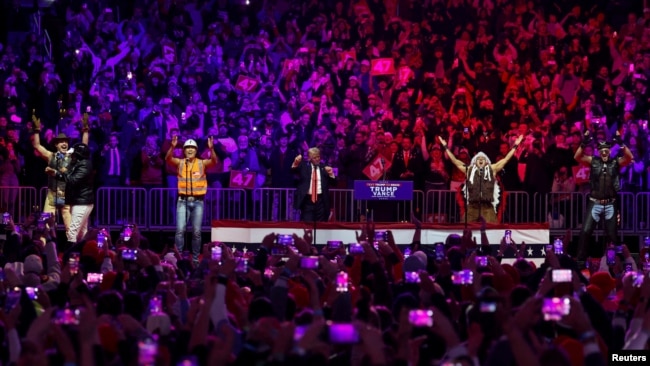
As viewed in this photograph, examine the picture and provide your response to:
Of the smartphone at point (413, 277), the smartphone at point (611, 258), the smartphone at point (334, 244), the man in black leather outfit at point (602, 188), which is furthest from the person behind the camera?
the man in black leather outfit at point (602, 188)

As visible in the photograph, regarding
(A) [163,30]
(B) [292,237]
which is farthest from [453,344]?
(A) [163,30]

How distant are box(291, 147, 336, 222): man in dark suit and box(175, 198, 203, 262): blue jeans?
169 centimetres

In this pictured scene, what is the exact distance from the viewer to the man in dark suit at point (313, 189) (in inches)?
798

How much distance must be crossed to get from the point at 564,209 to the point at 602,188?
196cm

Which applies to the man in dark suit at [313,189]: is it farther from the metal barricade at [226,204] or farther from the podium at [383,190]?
the metal barricade at [226,204]

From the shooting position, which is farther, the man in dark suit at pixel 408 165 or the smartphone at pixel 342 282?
the man in dark suit at pixel 408 165

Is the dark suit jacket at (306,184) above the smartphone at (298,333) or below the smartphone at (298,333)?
above

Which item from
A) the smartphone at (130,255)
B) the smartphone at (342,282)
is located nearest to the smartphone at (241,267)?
the smartphone at (130,255)

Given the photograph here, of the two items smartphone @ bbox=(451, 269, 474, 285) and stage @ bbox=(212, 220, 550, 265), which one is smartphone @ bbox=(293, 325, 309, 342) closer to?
smartphone @ bbox=(451, 269, 474, 285)

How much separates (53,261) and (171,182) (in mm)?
10582

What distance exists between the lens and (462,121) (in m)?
23.3

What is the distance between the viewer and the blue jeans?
64.2 ft

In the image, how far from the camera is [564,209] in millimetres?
22047

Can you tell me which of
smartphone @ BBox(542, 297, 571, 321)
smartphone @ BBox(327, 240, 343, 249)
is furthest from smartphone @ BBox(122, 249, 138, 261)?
smartphone @ BBox(542, 297, 571, 321)
